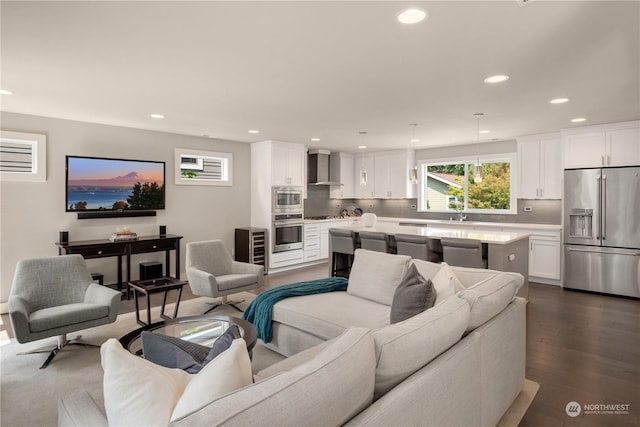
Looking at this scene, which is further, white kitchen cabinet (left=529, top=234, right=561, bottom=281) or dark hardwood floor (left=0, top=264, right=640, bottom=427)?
white kitchen cabinet (left=529, top=234, right=561, bottom=281)

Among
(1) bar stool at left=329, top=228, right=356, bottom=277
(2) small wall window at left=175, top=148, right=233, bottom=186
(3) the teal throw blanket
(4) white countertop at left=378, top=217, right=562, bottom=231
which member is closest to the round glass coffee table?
(3) the teal throw blanket

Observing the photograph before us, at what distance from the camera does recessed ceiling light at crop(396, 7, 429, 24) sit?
210 centimetres

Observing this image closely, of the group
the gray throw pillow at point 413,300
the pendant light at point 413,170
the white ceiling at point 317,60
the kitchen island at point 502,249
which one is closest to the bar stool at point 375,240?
the kitchen island at point 502,249

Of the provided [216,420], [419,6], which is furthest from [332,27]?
[216,420]

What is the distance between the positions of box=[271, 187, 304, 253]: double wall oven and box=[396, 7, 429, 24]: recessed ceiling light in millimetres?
4842

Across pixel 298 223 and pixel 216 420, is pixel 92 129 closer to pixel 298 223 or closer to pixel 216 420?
pixel 298 223

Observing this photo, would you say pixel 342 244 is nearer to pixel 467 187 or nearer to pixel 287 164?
pixel 287 164

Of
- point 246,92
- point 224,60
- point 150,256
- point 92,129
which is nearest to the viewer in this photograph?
point 224,60

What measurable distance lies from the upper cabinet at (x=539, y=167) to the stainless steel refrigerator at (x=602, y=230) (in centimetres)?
47

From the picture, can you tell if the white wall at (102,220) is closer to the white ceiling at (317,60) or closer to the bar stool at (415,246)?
the white ceiling at (317,60)

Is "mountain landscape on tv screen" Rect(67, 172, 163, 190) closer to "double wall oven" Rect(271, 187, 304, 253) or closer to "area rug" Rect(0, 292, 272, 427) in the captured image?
"double wall oven" Rect(271, 187, 304, 253)

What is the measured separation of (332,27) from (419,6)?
0.55m

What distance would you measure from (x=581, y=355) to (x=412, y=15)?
10.5 ft

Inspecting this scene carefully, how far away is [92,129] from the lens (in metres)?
5.17
